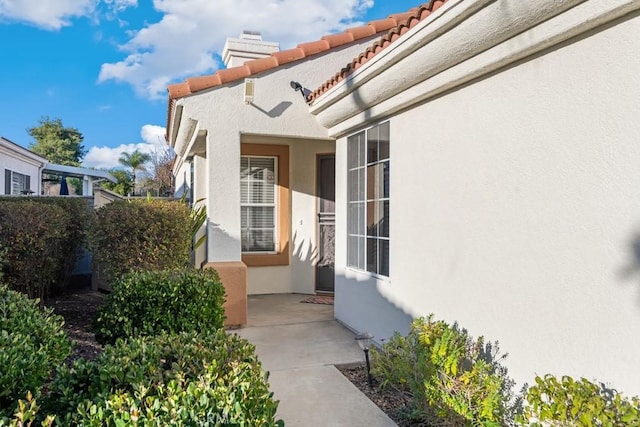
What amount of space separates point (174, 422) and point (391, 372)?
3.06 meters

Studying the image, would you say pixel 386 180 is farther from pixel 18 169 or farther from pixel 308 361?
pixel 18 169

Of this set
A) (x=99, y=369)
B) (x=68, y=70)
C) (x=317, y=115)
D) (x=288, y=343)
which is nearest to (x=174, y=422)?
(x=99, y=369)

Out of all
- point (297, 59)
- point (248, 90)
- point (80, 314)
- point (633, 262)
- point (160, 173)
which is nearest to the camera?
point (633, 262)

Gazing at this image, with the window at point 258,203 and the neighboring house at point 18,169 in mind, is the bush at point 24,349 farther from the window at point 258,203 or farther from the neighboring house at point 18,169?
the neighboring house at point 18,169

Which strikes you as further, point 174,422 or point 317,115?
point 317,115

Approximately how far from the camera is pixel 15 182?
17312 mm

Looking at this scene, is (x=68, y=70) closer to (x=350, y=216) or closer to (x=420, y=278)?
(x=350, y=216)

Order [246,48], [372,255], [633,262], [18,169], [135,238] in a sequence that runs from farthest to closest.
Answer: [18,169] < [246,48] < [135,238] < [372,255] < [633,262]

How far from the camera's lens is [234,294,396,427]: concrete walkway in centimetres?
420

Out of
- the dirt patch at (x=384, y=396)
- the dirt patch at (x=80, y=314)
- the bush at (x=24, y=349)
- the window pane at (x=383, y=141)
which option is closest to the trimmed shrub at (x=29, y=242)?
the dirt patch at (x=80, y=314)

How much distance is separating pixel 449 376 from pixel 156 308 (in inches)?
126

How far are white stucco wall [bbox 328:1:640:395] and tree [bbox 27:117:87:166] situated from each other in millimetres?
44709

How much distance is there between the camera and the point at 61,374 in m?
2.59

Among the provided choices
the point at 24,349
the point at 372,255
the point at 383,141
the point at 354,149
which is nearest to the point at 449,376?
the point at 372,255
